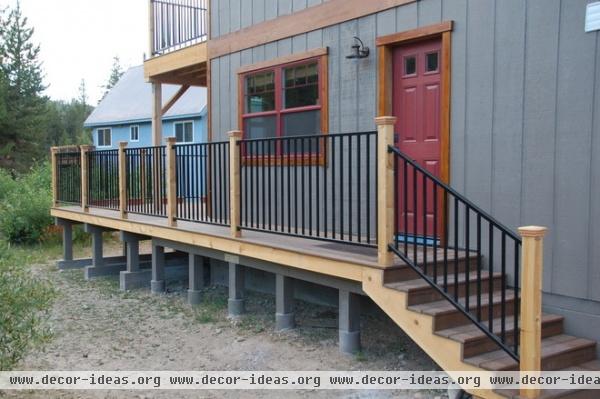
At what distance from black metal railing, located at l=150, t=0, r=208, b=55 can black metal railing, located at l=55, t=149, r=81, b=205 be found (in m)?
2.34

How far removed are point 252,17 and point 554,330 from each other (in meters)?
5.51

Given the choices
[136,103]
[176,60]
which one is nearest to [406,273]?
[176,60]

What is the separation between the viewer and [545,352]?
4.43m

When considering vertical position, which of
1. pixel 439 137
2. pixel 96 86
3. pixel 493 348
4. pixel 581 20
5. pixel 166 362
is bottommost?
pixel 166 362

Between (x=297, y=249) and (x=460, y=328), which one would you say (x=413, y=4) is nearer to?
(x=297, y=249)

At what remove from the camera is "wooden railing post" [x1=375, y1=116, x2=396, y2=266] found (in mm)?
4793

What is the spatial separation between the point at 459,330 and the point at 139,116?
2303 cm

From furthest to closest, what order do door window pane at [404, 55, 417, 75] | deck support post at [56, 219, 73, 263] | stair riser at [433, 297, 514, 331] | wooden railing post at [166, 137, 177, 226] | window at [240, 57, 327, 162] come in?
deck support post at [56, 219, 73, 263] < wooden railing post at [166, 137, 177, 226] < window at [240, 57, 327, 162] < door window pane at [404, 55, 417, 75] < stair riser at [433, 297, 514, 331]

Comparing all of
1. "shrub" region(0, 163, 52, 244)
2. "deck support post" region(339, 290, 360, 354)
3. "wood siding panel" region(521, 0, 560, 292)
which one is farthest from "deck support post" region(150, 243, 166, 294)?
"shrub" region(0, 163, 52, 244)

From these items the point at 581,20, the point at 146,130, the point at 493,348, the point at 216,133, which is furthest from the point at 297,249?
the point at 146,130

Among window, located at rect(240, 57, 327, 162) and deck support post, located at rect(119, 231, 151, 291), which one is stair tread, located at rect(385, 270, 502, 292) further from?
deck support post, located at rect(119, 231, 151, 291)

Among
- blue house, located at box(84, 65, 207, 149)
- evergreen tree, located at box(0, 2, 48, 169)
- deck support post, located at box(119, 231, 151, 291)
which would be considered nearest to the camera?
deck support post, located at box(119, 231, 151, 291)

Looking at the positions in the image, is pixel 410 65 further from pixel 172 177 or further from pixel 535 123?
pixel 172 177

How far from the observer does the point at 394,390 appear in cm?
515
